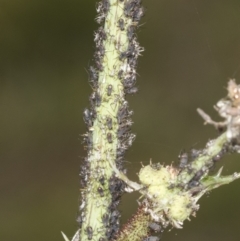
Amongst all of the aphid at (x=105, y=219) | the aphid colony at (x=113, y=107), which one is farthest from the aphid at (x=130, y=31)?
the aphid at (x=105, y=219)

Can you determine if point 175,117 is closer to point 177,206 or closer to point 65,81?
point 65,81

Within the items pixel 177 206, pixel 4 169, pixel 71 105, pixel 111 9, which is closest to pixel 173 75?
pixel 71 105

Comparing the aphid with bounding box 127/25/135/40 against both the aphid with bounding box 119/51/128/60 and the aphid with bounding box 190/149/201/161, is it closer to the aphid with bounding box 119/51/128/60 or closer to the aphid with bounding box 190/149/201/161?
the aphid with bounding box 119/51/128/60

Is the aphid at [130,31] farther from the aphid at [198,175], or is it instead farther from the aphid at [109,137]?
the aphid at [198,175]

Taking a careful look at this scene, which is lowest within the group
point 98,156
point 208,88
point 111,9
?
point 98,156

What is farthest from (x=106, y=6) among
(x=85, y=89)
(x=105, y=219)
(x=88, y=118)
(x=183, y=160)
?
(x=85, y=89)

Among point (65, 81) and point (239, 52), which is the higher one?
point (65, 81)

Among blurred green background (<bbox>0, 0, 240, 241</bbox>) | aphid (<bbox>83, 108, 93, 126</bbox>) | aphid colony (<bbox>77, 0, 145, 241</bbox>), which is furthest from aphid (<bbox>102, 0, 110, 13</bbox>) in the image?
blurred green background (<bbox>0, 0, 240, 241</bbox>)

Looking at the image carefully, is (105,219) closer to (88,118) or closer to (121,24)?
(88,118)

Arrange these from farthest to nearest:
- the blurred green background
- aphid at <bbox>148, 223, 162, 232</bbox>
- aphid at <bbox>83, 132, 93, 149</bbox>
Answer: the blurred green background < aphid at <bbox>83, 132, 93, 149</bbox> < aphid at <bbox>148, 223, 162, 232</bbox>
